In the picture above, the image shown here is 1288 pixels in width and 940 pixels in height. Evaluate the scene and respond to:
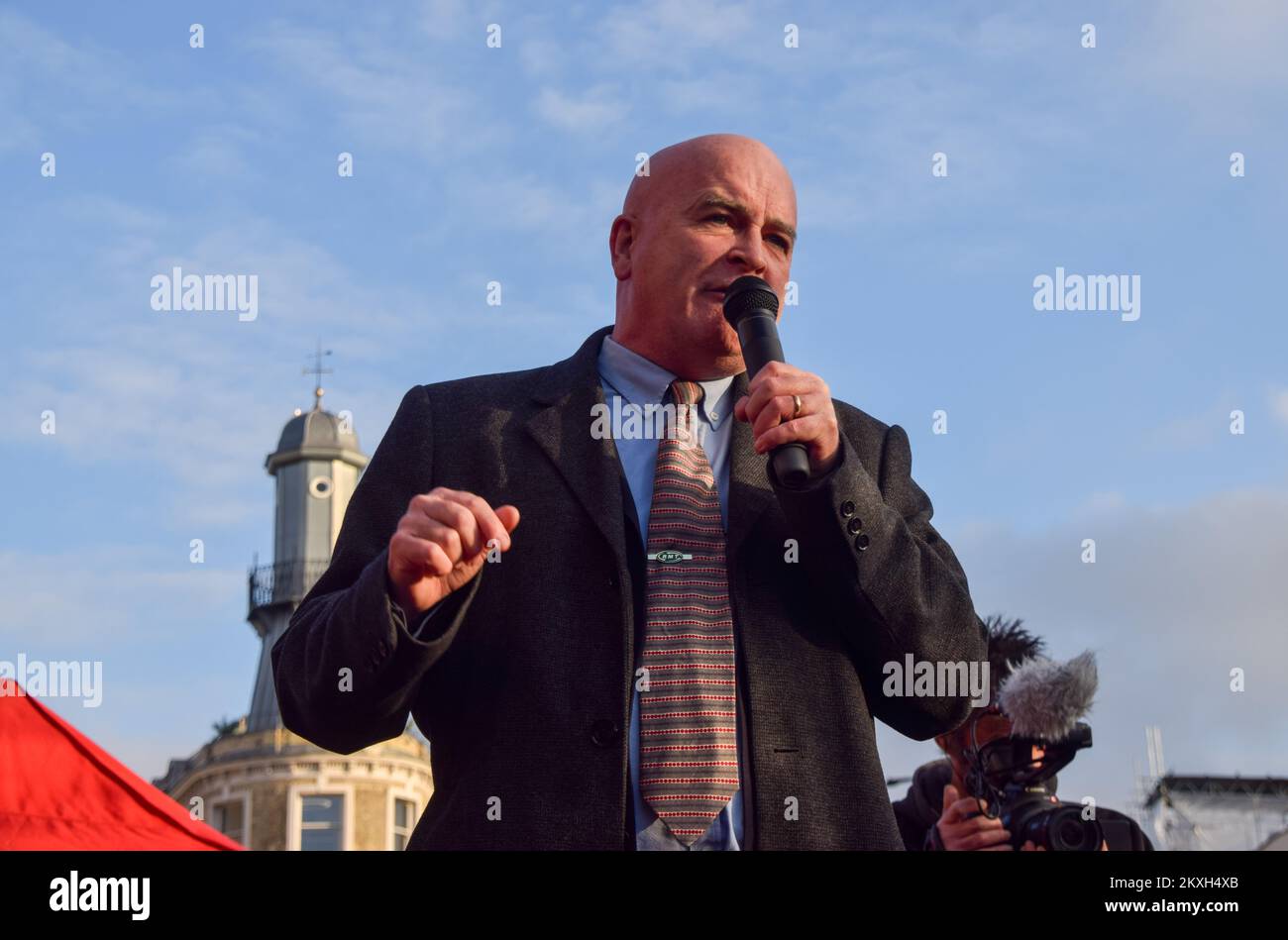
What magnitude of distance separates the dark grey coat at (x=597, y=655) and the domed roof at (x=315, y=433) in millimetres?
45760

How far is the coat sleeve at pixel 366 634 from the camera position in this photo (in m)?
3.46

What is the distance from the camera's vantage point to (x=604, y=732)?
11.7 ft

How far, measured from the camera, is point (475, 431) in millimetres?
4121

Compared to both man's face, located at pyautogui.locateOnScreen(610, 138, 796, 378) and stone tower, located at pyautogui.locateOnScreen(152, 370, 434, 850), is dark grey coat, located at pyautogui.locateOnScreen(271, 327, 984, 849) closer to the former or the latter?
man's face, located at pyautogui.locateOnScreen(610, 138, 796, 378)

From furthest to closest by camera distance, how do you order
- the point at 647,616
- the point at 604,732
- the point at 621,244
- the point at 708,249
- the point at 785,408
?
the point at 621,244 < the point at 708,249 < the point at 647,616 < the point at 604,732 < the point at 785,408

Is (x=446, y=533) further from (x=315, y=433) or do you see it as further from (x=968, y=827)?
(x=315, y=433)

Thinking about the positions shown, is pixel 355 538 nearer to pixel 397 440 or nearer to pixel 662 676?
pixel 397 440

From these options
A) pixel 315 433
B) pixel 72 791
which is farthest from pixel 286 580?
pixel 72 791

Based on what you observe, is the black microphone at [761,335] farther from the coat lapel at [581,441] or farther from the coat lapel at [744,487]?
the coat lapel at [581,441]

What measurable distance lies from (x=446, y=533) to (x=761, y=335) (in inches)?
36.9

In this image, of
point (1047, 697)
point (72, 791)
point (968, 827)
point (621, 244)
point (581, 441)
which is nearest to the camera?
point (581, 441)

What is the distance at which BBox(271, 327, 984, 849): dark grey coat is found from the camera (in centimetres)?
351
